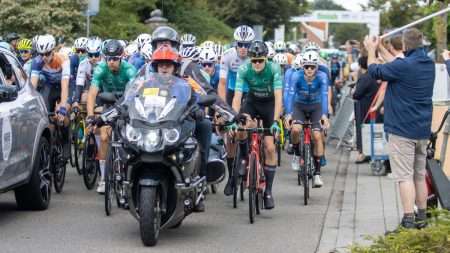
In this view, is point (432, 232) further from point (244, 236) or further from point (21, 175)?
point (21, 175)

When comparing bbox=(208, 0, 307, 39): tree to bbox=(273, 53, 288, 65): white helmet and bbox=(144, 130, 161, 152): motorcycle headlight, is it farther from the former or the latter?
bbox=(144, 130, 161, 152): motorcycle headlight

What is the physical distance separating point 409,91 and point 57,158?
187 inches

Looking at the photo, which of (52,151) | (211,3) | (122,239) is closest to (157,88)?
(122,239)

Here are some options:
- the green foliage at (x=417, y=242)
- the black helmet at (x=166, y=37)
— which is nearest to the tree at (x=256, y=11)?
the black helmet at (x=166, y=37)

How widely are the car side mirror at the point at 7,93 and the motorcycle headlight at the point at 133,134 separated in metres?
1.65

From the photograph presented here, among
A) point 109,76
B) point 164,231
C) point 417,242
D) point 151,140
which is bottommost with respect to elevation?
point 164,231

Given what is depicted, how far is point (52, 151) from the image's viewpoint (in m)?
12.9

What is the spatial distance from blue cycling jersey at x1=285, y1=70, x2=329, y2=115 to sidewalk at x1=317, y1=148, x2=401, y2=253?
1281 mm

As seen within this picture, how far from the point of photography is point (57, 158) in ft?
43.2

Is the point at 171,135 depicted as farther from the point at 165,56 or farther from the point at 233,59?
the point at 233,59

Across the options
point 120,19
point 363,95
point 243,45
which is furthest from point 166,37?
point 120,19

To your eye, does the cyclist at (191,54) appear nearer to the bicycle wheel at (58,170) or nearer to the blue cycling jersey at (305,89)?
the blue cycling jersey at (305,89)

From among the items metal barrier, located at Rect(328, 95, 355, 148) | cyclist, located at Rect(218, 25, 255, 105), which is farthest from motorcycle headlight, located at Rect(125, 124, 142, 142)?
metal barrier, located at Rect(328, 95, 355, 148)

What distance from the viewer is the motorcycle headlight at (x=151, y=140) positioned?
9617 millimetres
